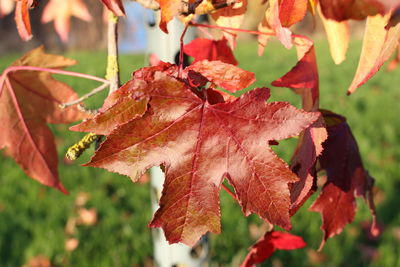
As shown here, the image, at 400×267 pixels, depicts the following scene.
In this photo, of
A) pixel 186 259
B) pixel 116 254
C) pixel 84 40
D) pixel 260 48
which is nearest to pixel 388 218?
pixel 116 254

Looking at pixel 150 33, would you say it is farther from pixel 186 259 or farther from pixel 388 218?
pixel 388 218

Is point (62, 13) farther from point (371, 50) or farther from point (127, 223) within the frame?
point (127, 223)

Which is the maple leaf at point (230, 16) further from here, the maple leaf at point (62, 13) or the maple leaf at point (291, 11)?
the maple leaf at point (62, 13)

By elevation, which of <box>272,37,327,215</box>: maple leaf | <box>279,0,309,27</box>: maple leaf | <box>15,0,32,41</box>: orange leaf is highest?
<box>279,0,309,27</box>: maple leaf

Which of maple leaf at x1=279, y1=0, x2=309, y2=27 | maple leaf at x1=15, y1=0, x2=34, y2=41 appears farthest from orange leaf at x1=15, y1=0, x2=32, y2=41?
maple leaf at x1=279, y1=0, x2=309, y2=27

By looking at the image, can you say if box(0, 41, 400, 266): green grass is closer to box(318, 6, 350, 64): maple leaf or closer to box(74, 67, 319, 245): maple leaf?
box(318, 6, 350, 64): maple leaf

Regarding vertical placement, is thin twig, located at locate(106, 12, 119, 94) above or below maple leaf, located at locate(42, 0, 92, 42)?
above

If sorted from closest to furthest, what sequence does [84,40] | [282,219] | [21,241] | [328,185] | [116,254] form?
1. [282,219]
2. [328,185]
3. [116,254]
4. [21,241]
5. [84,40]
